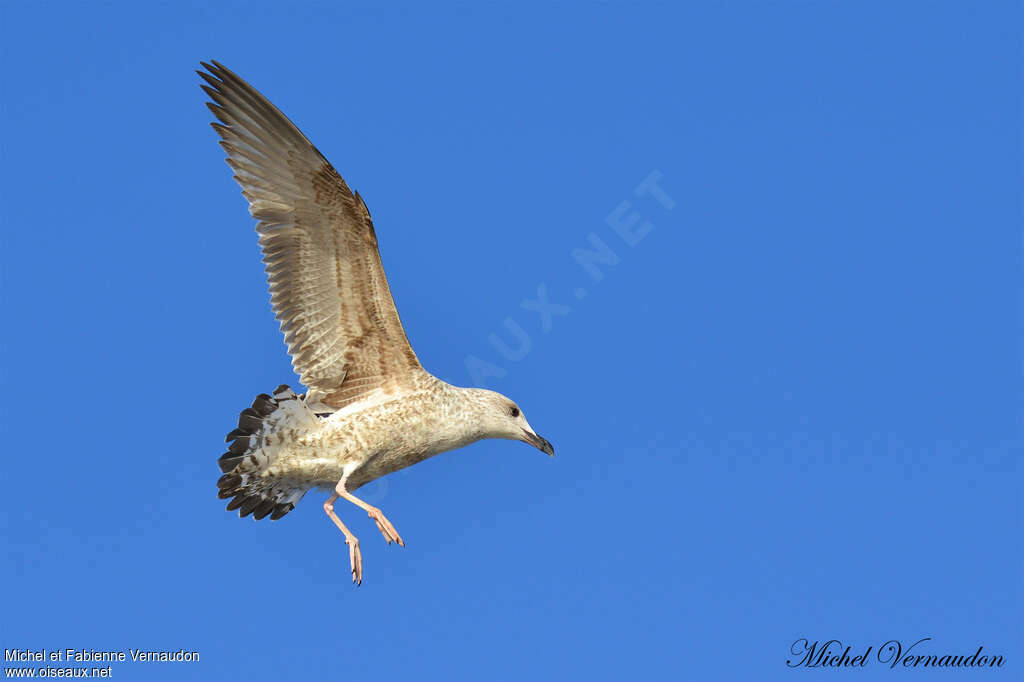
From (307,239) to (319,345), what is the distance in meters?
0.99

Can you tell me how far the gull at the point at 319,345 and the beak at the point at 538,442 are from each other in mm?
776

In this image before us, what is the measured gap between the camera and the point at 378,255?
38.7ft

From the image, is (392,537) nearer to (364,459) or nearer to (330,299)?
(364,459)

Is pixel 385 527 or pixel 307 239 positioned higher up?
pixel 307 239

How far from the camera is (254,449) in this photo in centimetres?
1179

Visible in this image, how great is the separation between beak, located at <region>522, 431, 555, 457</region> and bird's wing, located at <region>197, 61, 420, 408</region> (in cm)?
141

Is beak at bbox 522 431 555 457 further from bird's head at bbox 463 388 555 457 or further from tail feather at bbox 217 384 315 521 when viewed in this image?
tail feather at bbox 217 384 315 521

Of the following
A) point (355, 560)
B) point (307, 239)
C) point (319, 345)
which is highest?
point (307, 239)

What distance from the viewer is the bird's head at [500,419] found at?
487 inches

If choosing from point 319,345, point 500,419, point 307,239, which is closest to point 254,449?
point 319,345

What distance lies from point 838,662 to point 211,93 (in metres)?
8.73

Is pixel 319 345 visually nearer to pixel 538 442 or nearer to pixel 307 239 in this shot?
pixel 307 239

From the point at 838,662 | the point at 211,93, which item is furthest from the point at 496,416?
the point at 838,662

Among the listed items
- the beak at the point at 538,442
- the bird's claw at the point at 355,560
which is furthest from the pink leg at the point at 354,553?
the beak at the point at 538,442
